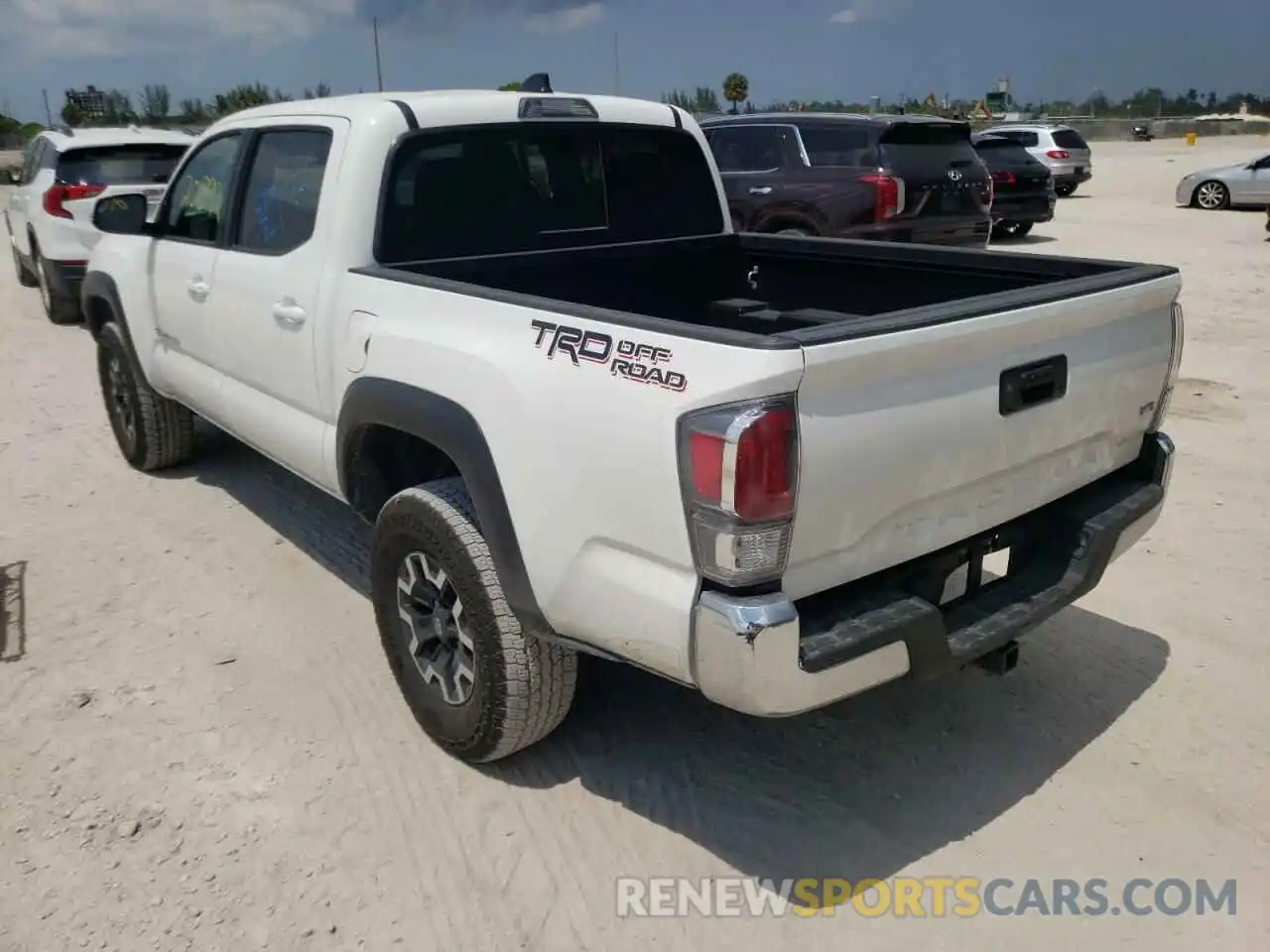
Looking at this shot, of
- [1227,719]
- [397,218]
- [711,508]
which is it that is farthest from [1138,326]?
[397,218]

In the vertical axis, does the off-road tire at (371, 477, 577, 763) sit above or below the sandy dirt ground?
above

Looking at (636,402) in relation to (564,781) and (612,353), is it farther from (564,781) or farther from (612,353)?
(564,781)

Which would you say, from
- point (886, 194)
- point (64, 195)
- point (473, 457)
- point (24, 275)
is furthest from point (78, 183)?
point (473, 457)

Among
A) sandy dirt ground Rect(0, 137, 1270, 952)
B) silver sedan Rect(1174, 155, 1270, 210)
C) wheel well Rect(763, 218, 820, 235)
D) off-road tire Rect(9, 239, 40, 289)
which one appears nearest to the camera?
sandy dirt ground Rect(0, 137, 1270, 952)

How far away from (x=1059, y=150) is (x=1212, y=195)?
114 inches

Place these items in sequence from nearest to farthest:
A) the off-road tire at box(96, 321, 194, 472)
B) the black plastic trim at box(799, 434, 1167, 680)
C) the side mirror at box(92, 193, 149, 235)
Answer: the black plastic trim at box(799, 434, 1167, 680) → the side mirror at box(92, 193, 149, 235) → the off-road tire at box(96, 321, 194, 472)

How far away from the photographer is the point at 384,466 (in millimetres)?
3635

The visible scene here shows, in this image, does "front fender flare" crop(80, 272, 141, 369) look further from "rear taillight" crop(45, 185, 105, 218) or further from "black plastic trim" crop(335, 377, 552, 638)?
"rear taillight" crop(45, 185, 105, 218)

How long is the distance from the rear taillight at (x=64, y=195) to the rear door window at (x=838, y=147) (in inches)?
267

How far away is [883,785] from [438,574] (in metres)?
1.46

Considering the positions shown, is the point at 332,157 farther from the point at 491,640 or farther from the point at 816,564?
the point at 816,564

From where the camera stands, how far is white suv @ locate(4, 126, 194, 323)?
393 inches

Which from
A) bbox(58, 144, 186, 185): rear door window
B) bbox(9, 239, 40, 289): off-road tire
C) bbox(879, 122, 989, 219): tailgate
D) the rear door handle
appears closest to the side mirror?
the rear door handle

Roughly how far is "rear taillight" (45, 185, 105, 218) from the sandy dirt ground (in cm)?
622
